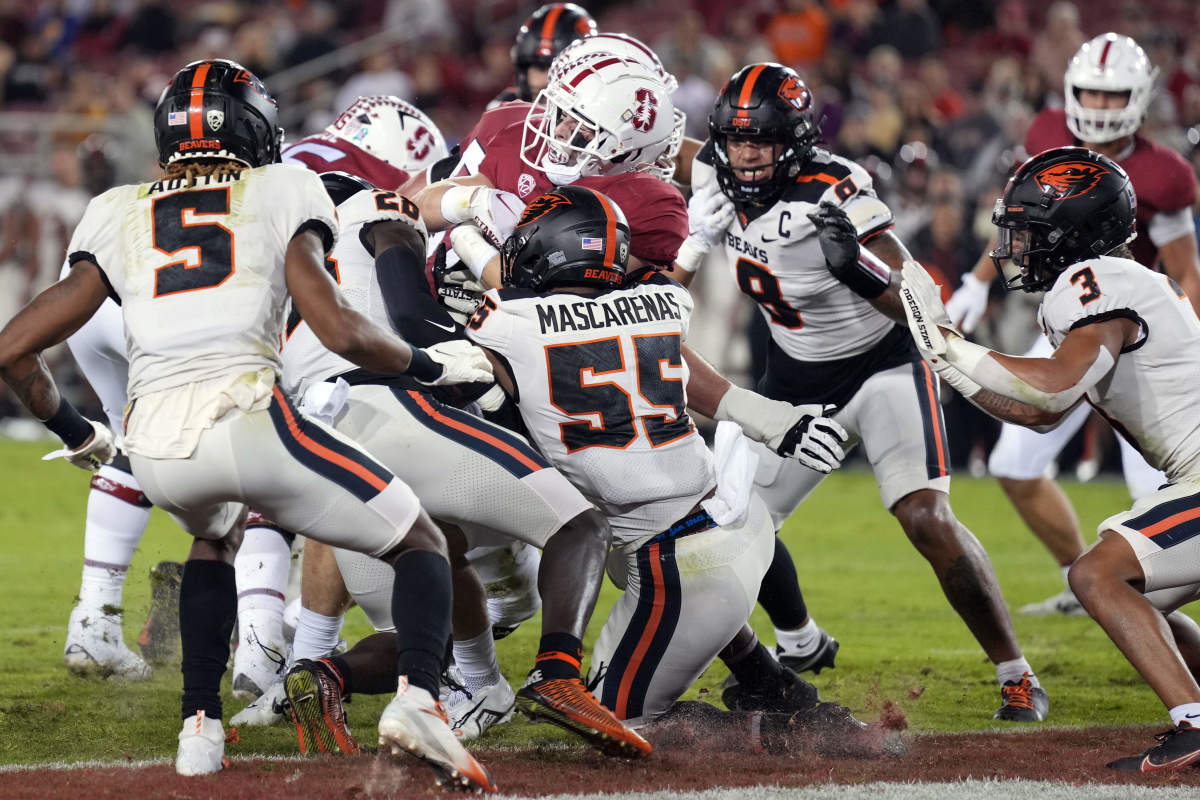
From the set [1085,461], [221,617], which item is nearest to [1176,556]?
[221,617]

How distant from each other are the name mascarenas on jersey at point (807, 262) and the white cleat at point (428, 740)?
236 centimetres

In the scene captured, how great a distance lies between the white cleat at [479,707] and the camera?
4.46 metres

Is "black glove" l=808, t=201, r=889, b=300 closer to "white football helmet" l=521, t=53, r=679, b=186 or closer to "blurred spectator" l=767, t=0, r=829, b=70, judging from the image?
"white football helmet" l=521, t=53, r=679, b=186

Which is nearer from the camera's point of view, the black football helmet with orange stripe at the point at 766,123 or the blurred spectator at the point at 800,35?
the black football helmet with orange stripe at the point at 766,123

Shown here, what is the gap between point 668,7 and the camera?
48.3 feet

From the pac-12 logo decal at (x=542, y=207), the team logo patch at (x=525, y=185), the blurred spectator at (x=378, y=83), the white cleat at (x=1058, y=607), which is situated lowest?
the white cleat at (x=1058, y=607)

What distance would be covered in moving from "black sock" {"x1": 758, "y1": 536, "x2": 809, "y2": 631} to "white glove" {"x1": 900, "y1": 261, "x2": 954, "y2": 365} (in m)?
1.09

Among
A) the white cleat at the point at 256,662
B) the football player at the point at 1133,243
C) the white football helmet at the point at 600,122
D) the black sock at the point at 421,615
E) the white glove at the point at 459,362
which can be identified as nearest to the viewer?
the black sock at the point at 421,615

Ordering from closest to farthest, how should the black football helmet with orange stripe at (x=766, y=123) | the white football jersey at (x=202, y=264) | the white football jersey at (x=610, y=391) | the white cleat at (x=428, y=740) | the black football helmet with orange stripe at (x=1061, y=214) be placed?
1. the white cleat at (x=428, y=740)
2. the white football jersey at (x=202, y=264)
3. the white football jersey at (x=610, y=391)
4. the black football helmet with orange stripe at (x=1061, y=214)
5. the black football helmet with orange stripe at (x=766, y=123)

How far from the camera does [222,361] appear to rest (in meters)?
3.67

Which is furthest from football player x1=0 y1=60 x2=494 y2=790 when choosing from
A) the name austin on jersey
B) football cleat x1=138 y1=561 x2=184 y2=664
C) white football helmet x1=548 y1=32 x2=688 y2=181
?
football cleat x1=138 y1=561 x2=184 y2=664

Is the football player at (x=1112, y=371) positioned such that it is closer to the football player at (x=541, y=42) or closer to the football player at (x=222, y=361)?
the football player at (x=222, y=361)

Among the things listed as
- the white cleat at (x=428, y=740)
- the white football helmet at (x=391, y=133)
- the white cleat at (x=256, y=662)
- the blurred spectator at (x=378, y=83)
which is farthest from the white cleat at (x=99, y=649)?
the blurred spectator at (x=378, y=83)

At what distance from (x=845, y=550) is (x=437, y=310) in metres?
4.67
